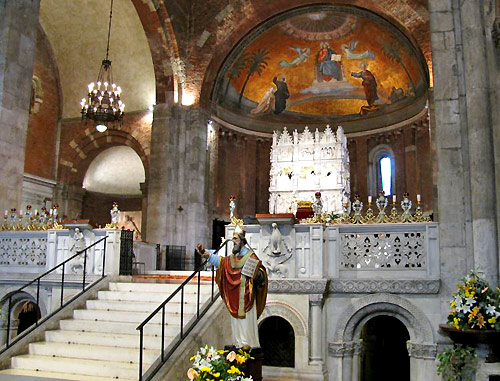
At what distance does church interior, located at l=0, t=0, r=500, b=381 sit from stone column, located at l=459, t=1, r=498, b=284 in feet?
0.09

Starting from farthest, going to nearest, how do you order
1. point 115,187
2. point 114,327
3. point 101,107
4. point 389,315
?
point 115,187 < point 101,107 < point 389,315 < point 114,327

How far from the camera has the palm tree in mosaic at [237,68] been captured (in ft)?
68.3

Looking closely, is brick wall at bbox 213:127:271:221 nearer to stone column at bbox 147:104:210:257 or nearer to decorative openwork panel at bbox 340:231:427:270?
stone column at bbox 147:104:210:257

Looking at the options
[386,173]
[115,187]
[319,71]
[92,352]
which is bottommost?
[92,352]

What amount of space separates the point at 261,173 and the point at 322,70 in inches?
189

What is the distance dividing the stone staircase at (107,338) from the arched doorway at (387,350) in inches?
324

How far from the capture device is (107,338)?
902 cm

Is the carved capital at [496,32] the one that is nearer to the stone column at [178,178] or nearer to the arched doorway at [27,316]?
the stone column at [178,178]

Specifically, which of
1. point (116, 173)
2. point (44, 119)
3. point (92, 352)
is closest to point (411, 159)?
point (116, 173)

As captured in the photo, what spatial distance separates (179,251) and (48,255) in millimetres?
6714

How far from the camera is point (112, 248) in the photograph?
457 inches

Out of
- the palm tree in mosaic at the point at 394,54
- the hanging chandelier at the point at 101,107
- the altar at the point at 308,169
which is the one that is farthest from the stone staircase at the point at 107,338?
the palm tree in mosaic at the point at 394,54

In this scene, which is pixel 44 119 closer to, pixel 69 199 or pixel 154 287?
pixel 69 199

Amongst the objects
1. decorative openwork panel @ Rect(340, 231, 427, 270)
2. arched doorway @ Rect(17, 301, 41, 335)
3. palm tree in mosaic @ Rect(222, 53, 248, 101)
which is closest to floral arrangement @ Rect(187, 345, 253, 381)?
decorative openwork panel @ Rect(340, 231, 427, 270)
